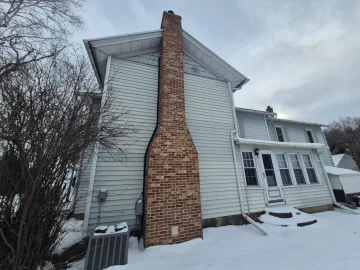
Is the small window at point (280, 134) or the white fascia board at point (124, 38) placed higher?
the white fascia board at point (124, 38)

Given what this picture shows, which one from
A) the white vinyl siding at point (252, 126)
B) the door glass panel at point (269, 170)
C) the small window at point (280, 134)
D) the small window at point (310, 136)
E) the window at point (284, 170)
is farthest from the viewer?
the small window at point (310, 136)

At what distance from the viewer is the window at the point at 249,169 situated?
6.28 meters

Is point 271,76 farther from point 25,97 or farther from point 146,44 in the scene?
→ point 25,97

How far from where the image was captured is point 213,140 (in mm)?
6016

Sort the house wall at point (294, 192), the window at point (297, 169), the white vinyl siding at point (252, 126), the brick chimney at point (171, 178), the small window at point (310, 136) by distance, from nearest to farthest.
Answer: the brick chimney at point (171, 178) → the house wall at point (294, 192) → the window at point (297, 169) → the white vinyl siding at point (252, 126) → the small window at point (310, 136)

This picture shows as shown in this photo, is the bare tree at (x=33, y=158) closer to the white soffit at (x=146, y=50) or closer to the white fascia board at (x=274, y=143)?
the white soffit at (x=146, y=50)

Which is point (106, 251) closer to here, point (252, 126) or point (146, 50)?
point (146, 50)

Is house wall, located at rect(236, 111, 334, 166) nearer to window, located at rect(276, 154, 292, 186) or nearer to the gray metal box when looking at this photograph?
window, located at rect(276, 154, 292, 186)

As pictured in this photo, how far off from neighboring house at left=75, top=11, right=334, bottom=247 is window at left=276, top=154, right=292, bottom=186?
47 mm

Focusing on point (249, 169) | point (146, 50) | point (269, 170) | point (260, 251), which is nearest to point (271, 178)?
point (269, 170)

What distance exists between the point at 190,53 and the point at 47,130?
20.5 feet

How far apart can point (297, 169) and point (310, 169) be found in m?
0.86

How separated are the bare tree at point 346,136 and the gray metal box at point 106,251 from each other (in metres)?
39.7

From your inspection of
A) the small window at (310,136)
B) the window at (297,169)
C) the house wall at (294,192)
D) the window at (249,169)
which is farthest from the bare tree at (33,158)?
the small window at (310,136)
